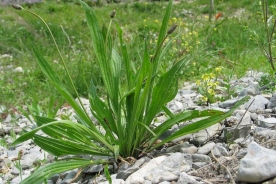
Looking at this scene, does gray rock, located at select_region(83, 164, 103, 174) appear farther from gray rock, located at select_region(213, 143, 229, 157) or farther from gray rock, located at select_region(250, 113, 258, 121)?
gray rock, located at select_region(250, 113, 258, 121)

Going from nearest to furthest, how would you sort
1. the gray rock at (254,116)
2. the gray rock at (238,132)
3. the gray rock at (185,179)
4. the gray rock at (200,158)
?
the gray rock at (185,179) → the gray rock at (200,158) → the gray rock at (238,132) → the gray rock at (254,116)

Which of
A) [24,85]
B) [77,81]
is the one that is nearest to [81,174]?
[77,81]

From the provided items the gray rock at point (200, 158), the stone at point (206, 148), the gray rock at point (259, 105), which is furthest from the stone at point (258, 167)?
the gray rock at point (259, 105)

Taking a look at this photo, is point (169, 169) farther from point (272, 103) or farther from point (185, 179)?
point (272, 103)

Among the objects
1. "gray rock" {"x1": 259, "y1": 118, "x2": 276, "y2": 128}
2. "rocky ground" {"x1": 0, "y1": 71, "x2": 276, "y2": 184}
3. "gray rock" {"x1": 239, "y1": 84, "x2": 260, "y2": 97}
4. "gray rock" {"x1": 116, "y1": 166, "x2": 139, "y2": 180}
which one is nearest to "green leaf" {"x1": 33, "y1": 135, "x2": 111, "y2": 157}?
"rocky ground" {"x1": 0, "y1": 71, "x2": 276, "y2": 184}

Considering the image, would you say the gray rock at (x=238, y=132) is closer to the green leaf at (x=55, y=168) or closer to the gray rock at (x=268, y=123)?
the gray rock at (x=268, y=123)
